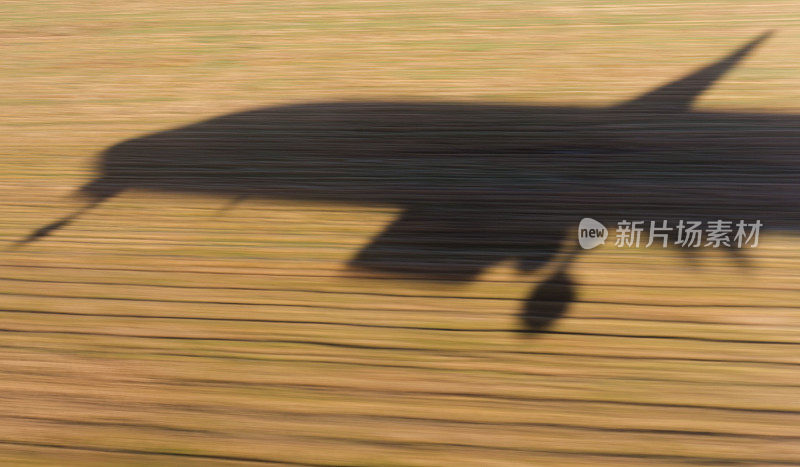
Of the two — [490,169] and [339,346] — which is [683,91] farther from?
[339,346]

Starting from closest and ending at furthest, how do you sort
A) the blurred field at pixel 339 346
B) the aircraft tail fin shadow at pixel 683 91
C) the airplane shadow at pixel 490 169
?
the blurred field at pixel 339 346 < the airplane shadow at pixel 490 169 < the aircraft tail fin shadow at pixel 683 91

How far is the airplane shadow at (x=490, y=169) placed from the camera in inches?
57.9

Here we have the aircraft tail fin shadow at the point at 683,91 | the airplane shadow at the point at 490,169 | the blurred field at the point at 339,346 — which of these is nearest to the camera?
the blurred field at the point at 339,346

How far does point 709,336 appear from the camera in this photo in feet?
3.82

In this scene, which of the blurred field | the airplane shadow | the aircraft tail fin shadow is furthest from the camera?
the aircraft tail fin shadow

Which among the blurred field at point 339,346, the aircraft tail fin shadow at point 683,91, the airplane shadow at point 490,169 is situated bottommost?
the blurred field at point 339,346

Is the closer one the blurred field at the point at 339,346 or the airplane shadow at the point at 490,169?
the blurred field at the point at 339,346

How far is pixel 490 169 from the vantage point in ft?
5.82

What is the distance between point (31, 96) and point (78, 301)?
1.42 metres

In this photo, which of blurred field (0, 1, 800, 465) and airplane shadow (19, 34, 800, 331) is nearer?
blurred field (0, 1, 800, 465)

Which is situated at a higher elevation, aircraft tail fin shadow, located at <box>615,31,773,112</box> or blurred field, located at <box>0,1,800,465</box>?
aircraft tail fin shadow, located at <box>615,31,773,112</box>

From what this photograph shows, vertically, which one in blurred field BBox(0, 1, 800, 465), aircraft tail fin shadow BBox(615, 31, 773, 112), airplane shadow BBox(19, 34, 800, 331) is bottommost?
blurred field BBox(0, 1, 800, 465)

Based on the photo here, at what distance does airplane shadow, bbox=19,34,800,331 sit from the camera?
147 cm

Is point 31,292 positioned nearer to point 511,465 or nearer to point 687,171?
point 511,465
